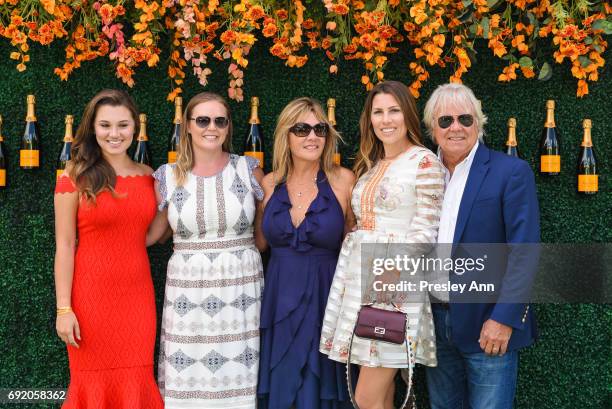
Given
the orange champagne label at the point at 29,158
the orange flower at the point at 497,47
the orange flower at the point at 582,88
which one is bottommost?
the orange champagne label at the point at 29,158

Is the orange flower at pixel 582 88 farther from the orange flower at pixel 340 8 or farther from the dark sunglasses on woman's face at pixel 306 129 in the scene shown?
the dark sunglasses on woman's face at pixel 306 129

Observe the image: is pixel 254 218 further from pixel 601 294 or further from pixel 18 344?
pixel 601 294

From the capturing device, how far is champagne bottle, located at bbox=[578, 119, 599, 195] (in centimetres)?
345

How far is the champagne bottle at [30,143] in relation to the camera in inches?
139

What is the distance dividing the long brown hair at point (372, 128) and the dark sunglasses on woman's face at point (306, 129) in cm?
21

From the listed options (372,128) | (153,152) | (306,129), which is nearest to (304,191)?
(306,129)

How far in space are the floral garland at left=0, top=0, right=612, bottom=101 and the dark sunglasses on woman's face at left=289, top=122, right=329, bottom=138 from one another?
21.6 inches

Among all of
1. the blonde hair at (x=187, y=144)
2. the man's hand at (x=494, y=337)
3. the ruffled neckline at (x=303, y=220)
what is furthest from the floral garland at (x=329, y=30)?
the man's hand at (x=494, y=337)

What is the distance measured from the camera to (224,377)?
284cm

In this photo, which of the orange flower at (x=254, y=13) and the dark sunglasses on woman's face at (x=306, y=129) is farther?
the orange flower at (x=254, y=13)

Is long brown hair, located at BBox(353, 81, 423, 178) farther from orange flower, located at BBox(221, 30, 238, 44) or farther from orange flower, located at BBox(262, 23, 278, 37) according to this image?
orange flower, located at BBox(221, 30, 238, 44)

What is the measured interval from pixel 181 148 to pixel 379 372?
4.77ft

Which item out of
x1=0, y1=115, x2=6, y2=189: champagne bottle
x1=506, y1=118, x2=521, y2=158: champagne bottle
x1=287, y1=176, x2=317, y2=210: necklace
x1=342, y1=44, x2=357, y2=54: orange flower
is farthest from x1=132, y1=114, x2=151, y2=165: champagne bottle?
x1=506, y1=118, x2=521, y2=158: champagne bottle

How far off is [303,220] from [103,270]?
3.23 ft
